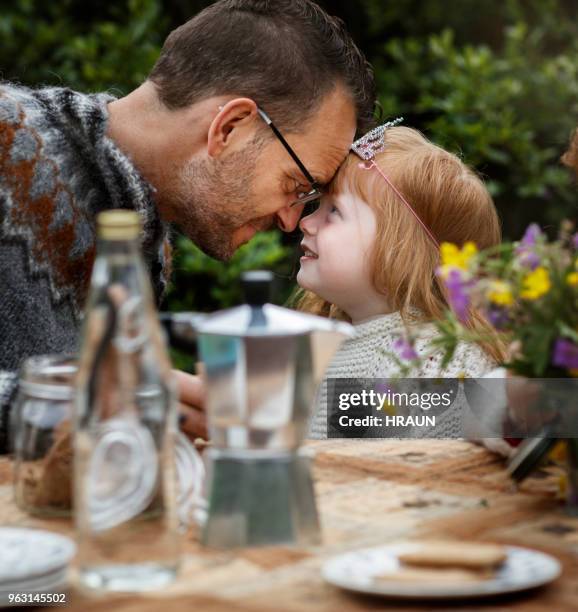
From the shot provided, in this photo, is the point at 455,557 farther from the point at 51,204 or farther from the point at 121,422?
the point at 51,204

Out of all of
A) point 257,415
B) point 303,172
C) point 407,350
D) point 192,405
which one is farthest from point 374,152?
point 257,415

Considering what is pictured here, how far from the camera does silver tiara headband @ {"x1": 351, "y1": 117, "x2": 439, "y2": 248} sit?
2666mm

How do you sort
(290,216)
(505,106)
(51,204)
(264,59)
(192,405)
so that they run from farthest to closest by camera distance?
(505,106) → (290,216) → (264,59) → (51,204) → (192,405)

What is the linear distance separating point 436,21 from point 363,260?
8.75ft

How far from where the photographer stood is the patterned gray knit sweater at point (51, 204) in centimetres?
227

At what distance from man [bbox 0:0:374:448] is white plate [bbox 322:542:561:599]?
4.55 feet

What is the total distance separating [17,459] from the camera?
4.28 feet

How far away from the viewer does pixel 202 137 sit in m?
2.63

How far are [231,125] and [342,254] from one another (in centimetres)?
41

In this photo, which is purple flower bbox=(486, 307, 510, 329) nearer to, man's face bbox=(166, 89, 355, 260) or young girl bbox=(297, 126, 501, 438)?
young girl bbox=(297, 126, 501, 438)

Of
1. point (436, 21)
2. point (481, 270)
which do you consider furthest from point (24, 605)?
point (436, 21)

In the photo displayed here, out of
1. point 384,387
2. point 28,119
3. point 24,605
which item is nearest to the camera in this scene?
point 24,605

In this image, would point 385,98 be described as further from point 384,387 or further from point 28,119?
point 384,387

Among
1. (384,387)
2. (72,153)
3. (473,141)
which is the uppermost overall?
(473,141)
